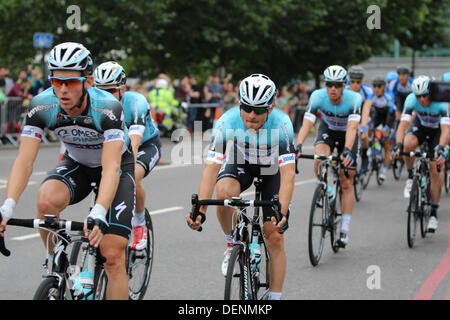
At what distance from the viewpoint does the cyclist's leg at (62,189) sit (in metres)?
5.01

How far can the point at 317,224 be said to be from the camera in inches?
309

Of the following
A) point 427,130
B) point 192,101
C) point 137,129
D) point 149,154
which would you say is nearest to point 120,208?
point 137,129

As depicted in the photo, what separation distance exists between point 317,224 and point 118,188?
335 centimetres

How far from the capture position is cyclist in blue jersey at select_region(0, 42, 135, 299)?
4.43 meters

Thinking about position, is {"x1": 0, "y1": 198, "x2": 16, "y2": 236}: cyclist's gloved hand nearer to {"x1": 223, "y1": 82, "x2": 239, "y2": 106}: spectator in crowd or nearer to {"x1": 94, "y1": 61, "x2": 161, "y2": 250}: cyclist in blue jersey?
{"x1": 94, "y1": 61, "x2": 161, "y2": 250}: cyclist in blue jersey

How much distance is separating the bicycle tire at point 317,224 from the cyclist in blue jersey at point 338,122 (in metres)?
0.40

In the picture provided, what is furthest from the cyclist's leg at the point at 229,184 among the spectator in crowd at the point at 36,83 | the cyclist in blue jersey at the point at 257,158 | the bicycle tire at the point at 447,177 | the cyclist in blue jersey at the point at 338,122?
the spectator in crowd at the point at 36,83

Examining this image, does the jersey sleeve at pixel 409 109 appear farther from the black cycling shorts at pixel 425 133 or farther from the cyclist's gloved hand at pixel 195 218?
the cyclist's gloved hand at pixel 195 218

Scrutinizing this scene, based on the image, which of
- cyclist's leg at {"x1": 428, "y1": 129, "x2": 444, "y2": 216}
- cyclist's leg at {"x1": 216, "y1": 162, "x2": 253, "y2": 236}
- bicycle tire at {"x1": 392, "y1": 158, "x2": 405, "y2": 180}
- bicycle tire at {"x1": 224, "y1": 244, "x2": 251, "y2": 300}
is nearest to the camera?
bicycle tire at {"x1": 224, "y1": 244, "x2": 251, "y2": 300}

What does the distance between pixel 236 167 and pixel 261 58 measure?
2515cm

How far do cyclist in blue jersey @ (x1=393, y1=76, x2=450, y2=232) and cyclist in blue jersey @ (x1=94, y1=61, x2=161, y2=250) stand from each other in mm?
3214

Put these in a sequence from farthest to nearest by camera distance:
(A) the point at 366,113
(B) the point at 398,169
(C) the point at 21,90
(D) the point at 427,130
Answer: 1. (C) the point at 21,90
2. (B) the point at 398,169
3. (A) the point at 366,113
4. (D) the point at 427,130

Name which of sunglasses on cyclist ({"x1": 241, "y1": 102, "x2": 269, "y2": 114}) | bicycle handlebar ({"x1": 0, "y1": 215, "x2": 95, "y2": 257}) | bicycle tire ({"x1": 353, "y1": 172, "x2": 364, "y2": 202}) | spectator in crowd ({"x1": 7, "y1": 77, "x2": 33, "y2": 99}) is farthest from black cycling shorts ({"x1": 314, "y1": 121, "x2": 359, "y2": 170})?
spectator in crowd ({"x1": 7, "y1": 77, "x2": 33, "y2": 99})

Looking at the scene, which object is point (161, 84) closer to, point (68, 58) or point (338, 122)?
point (338, 122)
